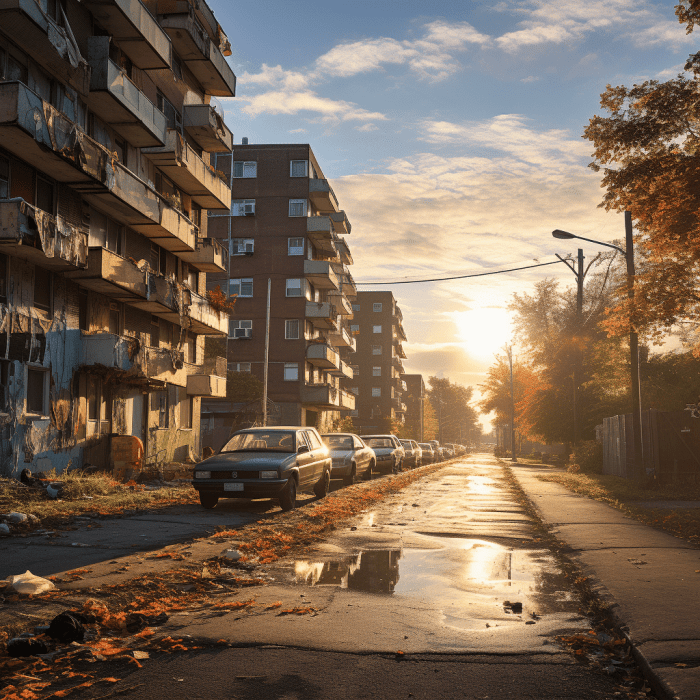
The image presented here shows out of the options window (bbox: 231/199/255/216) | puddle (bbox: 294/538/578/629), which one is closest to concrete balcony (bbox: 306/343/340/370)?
window (bbox: 231/199/255/216)

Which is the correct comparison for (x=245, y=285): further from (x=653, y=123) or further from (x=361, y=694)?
(x=361, y=694)

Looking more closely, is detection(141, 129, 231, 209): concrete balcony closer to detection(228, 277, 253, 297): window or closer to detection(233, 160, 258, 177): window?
detection(228, 277, 253, 297): window

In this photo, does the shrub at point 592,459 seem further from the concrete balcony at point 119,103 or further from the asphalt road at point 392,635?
the asphalt road at point 392,635

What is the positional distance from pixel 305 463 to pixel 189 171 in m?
17.2

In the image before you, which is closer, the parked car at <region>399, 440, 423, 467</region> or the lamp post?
the lamp post

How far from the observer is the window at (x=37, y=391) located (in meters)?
19.6

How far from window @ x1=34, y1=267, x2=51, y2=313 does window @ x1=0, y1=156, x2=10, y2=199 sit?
216cm

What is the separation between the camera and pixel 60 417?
68.5ft

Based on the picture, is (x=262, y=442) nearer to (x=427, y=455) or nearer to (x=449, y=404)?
(x=427, y=455)

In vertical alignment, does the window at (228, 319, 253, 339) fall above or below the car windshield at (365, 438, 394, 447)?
above

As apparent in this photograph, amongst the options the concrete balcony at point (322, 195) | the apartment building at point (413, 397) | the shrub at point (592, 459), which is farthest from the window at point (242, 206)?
the apartment building at point (413, 397)

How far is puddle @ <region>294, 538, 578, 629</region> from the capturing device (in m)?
6.23

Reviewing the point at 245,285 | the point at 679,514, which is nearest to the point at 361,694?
the point at 679,514

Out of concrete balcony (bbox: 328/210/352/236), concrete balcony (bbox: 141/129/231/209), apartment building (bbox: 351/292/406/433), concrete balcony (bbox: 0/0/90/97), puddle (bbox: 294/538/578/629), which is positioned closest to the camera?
puddle (bbox: 294/538/578/629)
